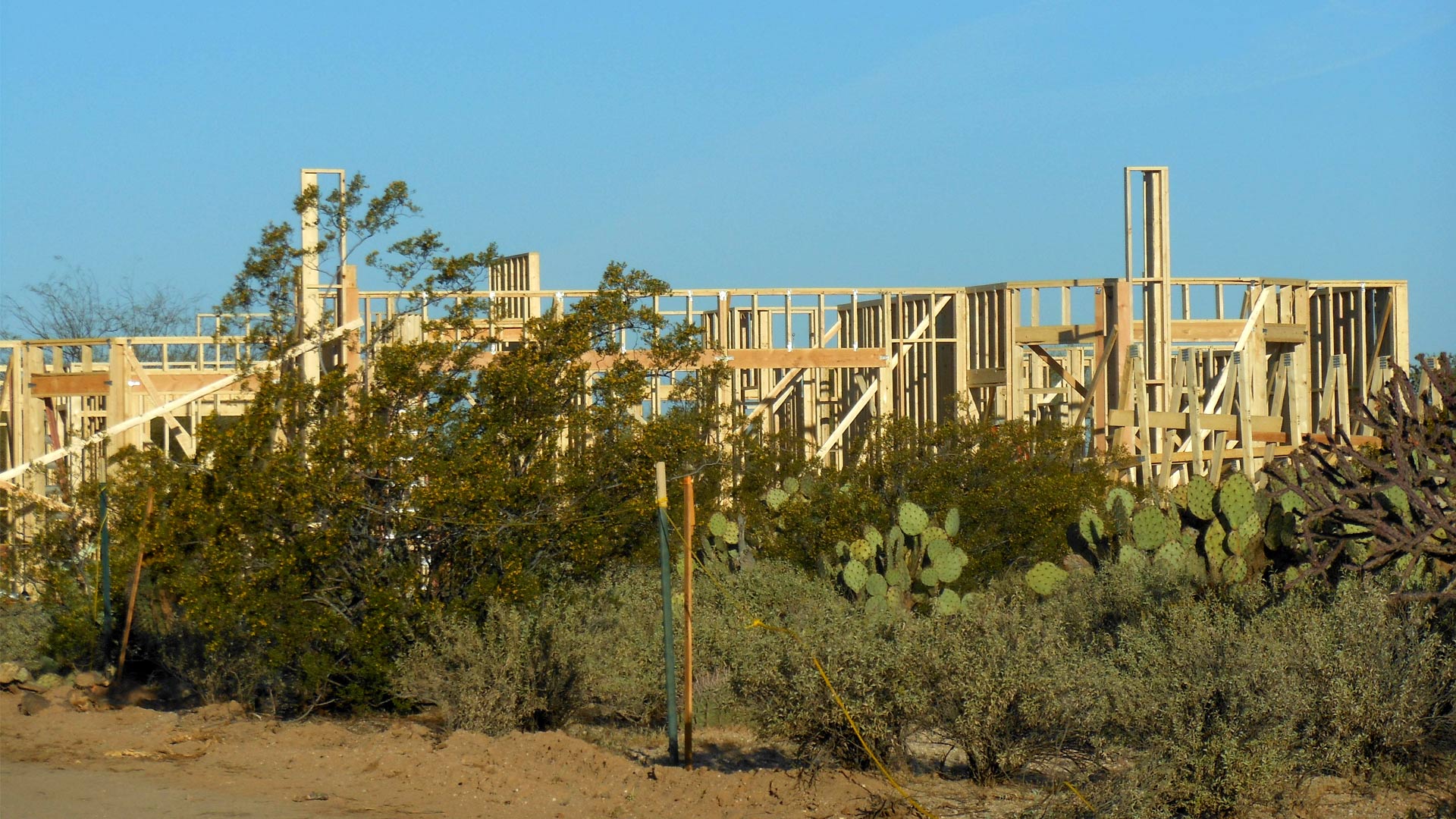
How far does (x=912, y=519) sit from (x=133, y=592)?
6.83 meters

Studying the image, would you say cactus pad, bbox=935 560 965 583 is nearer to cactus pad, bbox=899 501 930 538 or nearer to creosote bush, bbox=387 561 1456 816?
cactus pad, bbox=899 501 930 538

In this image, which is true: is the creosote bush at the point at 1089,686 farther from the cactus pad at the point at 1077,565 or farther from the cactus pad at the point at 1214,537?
the cactus pad at the point at 1077,565

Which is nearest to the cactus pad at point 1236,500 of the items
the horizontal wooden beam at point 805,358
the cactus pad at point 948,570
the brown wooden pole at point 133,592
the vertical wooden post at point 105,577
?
the cactus pad at point 948,570

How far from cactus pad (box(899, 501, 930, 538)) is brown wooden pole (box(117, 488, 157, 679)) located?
21.5 feet

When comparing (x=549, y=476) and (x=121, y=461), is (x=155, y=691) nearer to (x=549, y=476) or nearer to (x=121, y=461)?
(x=121, y=461)

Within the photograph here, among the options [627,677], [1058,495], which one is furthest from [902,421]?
[627,677]

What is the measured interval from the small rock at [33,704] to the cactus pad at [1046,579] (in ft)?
26.7

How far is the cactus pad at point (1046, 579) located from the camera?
40.2 feet

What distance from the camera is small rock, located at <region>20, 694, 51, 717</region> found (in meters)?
11.4

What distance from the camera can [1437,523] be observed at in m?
8.48

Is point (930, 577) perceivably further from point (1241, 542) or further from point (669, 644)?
point (669, 644)

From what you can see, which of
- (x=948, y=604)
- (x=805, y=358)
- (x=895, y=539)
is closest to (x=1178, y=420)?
(x=805, y=358)

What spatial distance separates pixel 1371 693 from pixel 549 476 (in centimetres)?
561

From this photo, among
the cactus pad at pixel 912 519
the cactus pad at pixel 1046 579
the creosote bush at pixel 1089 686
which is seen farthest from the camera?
the cactus pad at pixel 912 519
